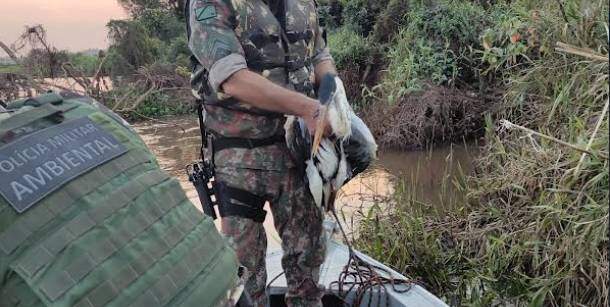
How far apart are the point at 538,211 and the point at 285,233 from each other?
4.41ft

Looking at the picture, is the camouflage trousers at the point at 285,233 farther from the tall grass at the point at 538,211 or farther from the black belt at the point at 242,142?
the tall grass at the point at 538,211

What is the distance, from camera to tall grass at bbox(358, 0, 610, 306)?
101 inches

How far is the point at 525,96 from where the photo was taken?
405 cm

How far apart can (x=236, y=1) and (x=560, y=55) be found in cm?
260

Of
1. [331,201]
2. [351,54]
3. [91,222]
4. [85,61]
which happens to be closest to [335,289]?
[331,201]

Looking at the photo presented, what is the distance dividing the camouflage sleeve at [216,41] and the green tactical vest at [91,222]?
674 millimetres

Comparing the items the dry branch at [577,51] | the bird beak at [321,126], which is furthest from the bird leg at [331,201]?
the dry branch at [577,51]

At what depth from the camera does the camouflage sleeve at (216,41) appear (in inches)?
76.8

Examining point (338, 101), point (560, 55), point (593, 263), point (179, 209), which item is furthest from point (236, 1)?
point (560, 55)

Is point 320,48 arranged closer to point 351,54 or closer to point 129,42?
point 351,54

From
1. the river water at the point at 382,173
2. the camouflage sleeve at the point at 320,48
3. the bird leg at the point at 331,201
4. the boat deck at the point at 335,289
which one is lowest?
the river water at the point at 382,173

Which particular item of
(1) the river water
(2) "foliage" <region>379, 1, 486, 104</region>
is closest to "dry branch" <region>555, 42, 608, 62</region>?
(1) the river water

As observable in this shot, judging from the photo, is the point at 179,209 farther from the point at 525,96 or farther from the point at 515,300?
the point at 525,96

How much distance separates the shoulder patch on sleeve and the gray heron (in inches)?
17.5
